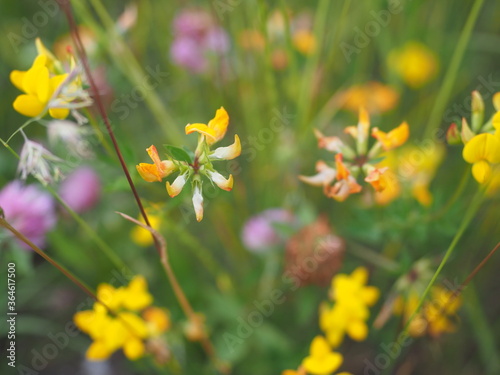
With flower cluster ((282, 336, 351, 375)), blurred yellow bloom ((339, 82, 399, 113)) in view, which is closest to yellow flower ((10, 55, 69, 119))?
flower cluster ((282, 336, 351, 375))

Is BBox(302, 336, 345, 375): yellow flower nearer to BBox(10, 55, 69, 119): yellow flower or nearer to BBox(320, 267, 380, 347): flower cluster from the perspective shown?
BBox(320, 267, 380, 347): flower cluster

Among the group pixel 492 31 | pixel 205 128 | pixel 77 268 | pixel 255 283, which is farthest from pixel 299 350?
pixel 492 31

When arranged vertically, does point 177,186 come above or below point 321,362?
above

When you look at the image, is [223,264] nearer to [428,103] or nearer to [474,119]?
[428,103]

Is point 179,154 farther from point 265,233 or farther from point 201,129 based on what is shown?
point 265,233

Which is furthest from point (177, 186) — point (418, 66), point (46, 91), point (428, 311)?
point (418, 66)

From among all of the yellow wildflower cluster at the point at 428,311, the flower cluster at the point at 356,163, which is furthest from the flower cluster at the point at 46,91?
the yellow wildflower cluster at the point at 428,311

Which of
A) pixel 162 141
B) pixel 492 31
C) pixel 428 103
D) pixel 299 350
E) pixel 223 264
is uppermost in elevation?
pixel 492 31
